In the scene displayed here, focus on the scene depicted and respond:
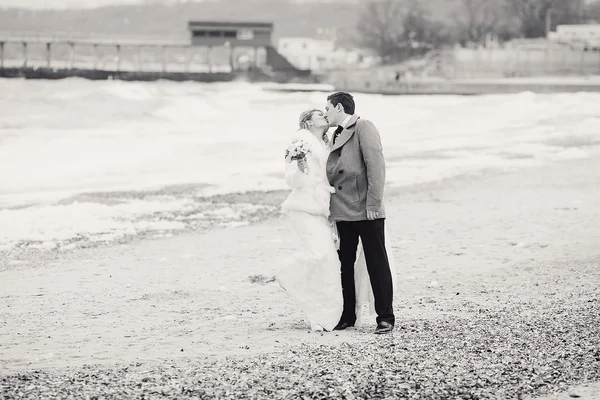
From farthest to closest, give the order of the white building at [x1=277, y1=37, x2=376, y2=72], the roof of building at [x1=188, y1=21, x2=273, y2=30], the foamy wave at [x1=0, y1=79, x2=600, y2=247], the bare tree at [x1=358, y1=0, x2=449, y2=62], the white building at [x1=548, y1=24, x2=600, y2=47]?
the bare tree at [x1=358, y1=0, x2=449, y2=62], the white building at [x1=277, y1=37, x2=376, y2=72], the white building at [x1=548, y1=24, x2=600, y2=47], the roof of building at [x1=188, y1=21, x2=273, y2=30], the foamy wave at [x1=0, y1=79, x2=600, y2=247]

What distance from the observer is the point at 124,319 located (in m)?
7.41

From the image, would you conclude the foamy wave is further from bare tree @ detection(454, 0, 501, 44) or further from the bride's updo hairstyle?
bare tree @ detection(454, 0, 501, 44)

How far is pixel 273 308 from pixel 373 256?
60.4 inches

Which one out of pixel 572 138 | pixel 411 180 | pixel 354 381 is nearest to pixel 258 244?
pixel 354 381

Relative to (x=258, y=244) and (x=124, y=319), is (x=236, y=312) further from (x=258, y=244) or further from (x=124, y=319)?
(x=258, y=244)

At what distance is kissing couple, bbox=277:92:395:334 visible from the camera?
6539 mm

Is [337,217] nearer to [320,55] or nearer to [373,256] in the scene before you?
[373,256]

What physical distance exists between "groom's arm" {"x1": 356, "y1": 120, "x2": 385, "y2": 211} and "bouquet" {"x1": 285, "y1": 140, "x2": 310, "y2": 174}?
371 millimetres

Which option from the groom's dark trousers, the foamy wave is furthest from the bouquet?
the foamy wave

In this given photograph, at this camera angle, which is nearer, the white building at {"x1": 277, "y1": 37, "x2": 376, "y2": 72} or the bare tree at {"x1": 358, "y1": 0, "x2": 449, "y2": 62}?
the white building at {"x1": 277, "y1": 37, "x2": 376, "y2": 72}

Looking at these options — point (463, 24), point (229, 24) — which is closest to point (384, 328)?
point (229, 24)

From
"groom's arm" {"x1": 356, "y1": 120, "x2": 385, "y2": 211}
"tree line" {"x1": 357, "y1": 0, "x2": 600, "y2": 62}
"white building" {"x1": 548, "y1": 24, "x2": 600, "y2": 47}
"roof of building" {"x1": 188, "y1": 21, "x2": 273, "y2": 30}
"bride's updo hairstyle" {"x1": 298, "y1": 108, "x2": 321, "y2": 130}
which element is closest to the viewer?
"groom's arm" {"x1": 356, "y1": 120, "x2": 385, "y2": 211}

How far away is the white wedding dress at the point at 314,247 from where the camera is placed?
6.64 metres

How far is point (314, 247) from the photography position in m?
6.66
